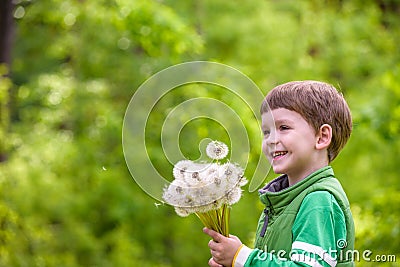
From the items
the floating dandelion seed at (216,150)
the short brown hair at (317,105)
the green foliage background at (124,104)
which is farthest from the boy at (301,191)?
the green foliage background at (124,104)

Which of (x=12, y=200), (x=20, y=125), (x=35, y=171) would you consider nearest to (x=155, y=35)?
(x=12, y=200)

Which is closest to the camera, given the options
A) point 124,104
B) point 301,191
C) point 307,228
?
point 307,228

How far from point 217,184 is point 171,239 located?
7860 mm

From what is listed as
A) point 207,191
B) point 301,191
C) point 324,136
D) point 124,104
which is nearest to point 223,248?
point 207,191

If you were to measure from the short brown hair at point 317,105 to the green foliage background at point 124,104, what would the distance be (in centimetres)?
504

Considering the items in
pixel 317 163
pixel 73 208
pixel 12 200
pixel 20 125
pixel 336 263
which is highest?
pixel 20 125

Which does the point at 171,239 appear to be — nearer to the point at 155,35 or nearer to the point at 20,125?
the point at 20,125

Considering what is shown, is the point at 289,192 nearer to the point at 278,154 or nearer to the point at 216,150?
the point at 278,154

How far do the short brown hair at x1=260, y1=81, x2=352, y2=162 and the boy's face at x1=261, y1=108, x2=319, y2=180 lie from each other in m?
0.02

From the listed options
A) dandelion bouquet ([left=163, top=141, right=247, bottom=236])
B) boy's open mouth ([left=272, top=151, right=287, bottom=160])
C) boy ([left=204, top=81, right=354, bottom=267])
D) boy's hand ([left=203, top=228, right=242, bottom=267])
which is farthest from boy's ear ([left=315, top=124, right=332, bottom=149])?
boy's hand ([left=203, top=228, right=242, bottom=267])

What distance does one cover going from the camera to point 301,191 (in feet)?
6.33

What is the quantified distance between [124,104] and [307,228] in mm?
7830

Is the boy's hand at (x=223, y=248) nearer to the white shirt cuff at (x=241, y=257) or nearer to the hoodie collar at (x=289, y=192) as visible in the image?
the white shirt cuff at (x=241, y=257)

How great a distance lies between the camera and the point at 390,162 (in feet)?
24.7
